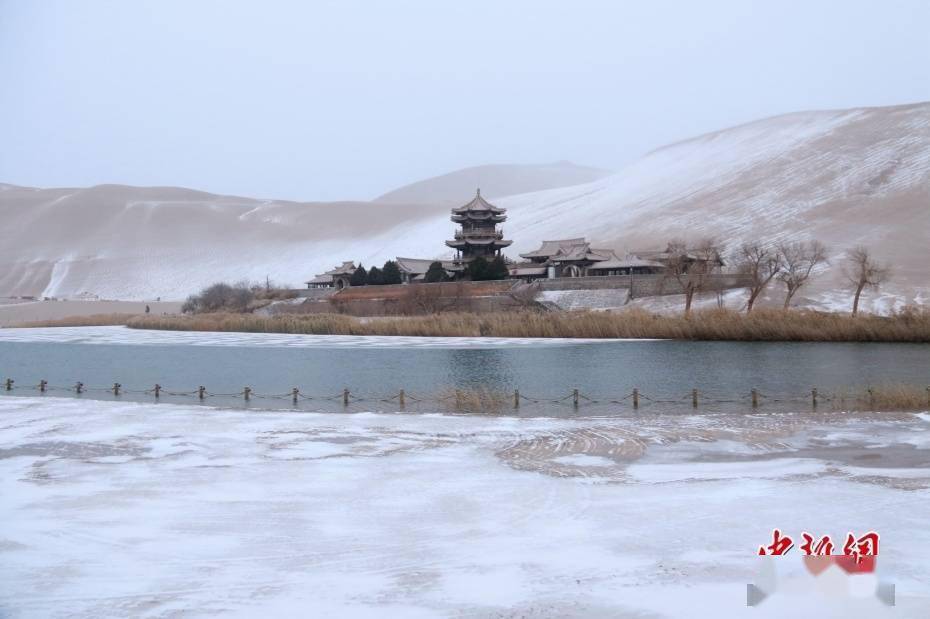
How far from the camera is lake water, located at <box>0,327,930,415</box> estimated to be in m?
16.8

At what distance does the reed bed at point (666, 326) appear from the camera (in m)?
27.3

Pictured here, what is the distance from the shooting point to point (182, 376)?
67.9 ft

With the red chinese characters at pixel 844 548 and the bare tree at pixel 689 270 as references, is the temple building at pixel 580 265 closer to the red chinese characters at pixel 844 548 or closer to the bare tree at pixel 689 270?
the bare tree at pixel 689 270

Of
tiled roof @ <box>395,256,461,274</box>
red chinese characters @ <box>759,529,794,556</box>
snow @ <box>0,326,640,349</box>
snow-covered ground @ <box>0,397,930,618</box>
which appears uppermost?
tiled roof @ <box>395,256,461,274</box>

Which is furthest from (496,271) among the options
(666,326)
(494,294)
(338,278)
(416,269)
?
(666,326)

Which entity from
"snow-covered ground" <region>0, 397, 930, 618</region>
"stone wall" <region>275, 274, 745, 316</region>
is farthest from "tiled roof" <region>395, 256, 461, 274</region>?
"snow-covered ground" <region>0, 397, 930, 618</region>

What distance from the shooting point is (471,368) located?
21000 millimetres

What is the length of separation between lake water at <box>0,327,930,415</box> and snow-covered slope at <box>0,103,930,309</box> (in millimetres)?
16388

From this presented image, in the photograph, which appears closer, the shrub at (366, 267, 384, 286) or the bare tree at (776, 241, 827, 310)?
the bare tree at (776, 241, 827, 310)

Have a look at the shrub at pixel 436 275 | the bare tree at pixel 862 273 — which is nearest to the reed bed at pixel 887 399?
the bare tree at pixel 862 273

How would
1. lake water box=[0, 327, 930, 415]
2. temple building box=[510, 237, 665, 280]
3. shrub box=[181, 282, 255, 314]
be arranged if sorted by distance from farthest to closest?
shrub box=[181, 282, 255, 314]
temple building box=[510, 237, 665, 280]
lake water box=[0, 327, 930, 415]

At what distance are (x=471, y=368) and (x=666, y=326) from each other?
10.4 meters

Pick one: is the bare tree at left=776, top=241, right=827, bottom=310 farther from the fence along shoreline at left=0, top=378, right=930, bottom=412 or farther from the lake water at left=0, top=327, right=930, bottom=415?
the fence along shoreline at left=0, top=378, right=930, bottom=412

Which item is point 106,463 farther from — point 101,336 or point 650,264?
point 650,264
